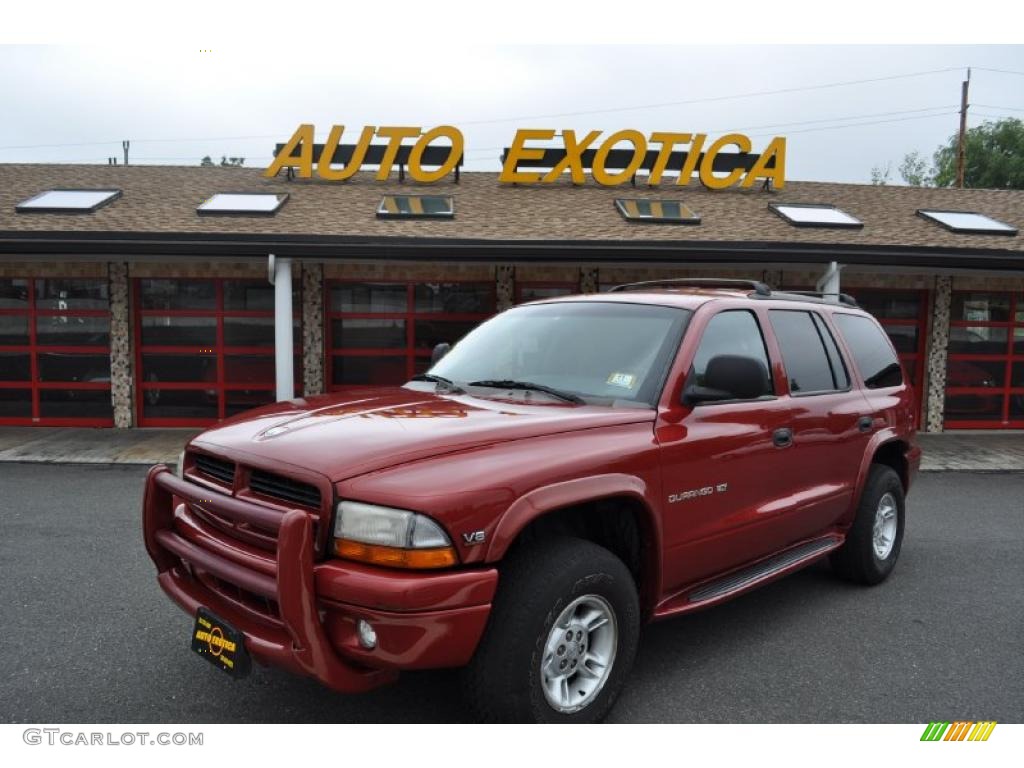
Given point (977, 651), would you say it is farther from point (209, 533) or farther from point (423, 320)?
point (423, 320)

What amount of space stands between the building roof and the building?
A: 6 centimetres

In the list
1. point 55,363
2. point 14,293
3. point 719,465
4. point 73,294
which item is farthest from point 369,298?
point 719,465

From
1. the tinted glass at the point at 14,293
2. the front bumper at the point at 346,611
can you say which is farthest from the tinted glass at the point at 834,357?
the tinted glass at the point at 14,293

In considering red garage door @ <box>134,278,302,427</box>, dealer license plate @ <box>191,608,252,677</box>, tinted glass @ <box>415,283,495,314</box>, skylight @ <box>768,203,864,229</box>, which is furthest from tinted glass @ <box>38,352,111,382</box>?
skylight @ <box>768,203,864,229</box>

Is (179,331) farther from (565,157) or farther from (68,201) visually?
(565,157)

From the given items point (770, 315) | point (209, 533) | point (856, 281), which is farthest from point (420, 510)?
point (856, 281)

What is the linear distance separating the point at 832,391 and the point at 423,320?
904 centimetres

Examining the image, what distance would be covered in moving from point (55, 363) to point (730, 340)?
12290mm

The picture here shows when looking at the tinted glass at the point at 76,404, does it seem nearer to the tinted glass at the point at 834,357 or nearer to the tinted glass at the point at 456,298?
the tinted glass at the point at 456,298

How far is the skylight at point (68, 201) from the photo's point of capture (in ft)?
40.5

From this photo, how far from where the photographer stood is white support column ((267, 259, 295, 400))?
1096cm

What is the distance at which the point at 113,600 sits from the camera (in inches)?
175

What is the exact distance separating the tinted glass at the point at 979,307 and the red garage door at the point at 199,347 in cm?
1144

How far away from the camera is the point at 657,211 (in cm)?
1369
